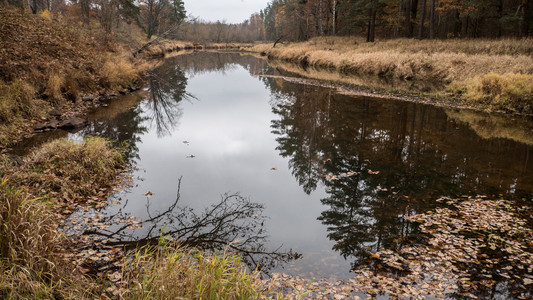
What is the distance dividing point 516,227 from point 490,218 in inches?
17.2

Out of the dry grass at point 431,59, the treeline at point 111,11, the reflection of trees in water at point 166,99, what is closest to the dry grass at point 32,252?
the reflection of trees in water at point 166,99

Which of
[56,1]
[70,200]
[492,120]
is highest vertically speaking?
[56,1]

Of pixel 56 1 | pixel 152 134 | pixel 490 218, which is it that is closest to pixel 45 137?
pixel 152 134

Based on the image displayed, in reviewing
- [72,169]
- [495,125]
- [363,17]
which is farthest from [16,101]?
[363,17]

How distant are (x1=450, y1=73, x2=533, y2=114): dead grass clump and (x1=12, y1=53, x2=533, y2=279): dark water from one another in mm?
1377

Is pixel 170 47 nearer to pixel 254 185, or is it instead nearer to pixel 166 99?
pixel 166 99

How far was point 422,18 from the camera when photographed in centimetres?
3206

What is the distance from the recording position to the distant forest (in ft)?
100

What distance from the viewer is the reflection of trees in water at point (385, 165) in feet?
21.0

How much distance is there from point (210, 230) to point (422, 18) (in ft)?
112

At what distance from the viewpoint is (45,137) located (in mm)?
10023

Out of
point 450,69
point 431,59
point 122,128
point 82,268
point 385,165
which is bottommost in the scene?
point 82,268

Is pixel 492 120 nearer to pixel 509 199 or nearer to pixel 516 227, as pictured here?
pixel 509 199

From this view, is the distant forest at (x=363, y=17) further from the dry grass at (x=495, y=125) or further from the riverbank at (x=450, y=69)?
the dry grass at (x=495, y=125)
